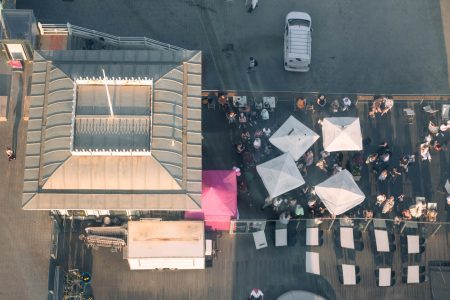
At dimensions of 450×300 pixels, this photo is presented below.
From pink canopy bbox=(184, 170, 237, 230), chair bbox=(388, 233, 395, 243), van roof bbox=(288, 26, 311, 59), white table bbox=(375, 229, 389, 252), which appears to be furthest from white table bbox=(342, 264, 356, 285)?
van roof bbox=(288, 26, 311, 59)

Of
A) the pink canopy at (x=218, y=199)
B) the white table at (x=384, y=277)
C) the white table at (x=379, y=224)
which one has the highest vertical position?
the pink canopy at (x=218, y=199)

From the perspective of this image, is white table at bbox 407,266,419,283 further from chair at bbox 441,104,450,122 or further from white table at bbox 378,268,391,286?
chair at bbox 441,104,450,122

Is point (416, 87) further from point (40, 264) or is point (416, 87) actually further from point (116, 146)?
point (40, 264)

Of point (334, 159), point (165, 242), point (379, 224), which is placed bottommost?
point (165, 242)

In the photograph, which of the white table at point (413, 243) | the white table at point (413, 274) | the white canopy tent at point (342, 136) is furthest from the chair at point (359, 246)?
the white canopy tent at point (342, 136)

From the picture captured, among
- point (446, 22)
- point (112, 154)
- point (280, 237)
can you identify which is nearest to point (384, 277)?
point (280, 237)

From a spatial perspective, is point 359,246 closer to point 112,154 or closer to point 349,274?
point 349,274

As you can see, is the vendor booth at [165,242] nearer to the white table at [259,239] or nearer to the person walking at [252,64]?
the white table at [259,239]
